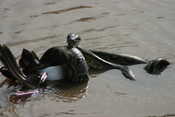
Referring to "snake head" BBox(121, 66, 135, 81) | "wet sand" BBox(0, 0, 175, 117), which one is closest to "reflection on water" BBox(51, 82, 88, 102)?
"wet sand" BBox(0, 0, 175, 117)

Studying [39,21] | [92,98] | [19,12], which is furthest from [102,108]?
[19,12]

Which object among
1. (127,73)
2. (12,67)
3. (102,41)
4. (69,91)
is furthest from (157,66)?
(12,67)

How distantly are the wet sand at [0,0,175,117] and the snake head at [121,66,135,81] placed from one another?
0.05 m

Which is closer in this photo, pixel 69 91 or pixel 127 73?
pixel 69 91

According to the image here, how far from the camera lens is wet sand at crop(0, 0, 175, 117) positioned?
4504 mm

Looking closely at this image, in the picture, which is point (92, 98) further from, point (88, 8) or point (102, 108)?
point (88, 8)

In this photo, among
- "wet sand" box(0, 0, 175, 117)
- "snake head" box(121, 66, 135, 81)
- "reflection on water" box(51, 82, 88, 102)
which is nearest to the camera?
"wet sand" box(0, 0, 175, 117)

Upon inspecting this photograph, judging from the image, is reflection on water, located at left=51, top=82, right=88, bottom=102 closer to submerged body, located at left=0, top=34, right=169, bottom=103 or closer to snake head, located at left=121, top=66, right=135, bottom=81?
submerged body, located at left=0, top=34, right=169, bottom=103

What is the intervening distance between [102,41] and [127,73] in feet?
3.52

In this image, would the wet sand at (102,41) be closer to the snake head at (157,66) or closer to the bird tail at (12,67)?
the snake head at (157,66)

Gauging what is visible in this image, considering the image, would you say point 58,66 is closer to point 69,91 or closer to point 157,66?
point 69,91

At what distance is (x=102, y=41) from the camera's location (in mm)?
6148

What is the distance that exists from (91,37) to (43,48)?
0.64m

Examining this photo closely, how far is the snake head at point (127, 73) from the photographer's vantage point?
200 inches
